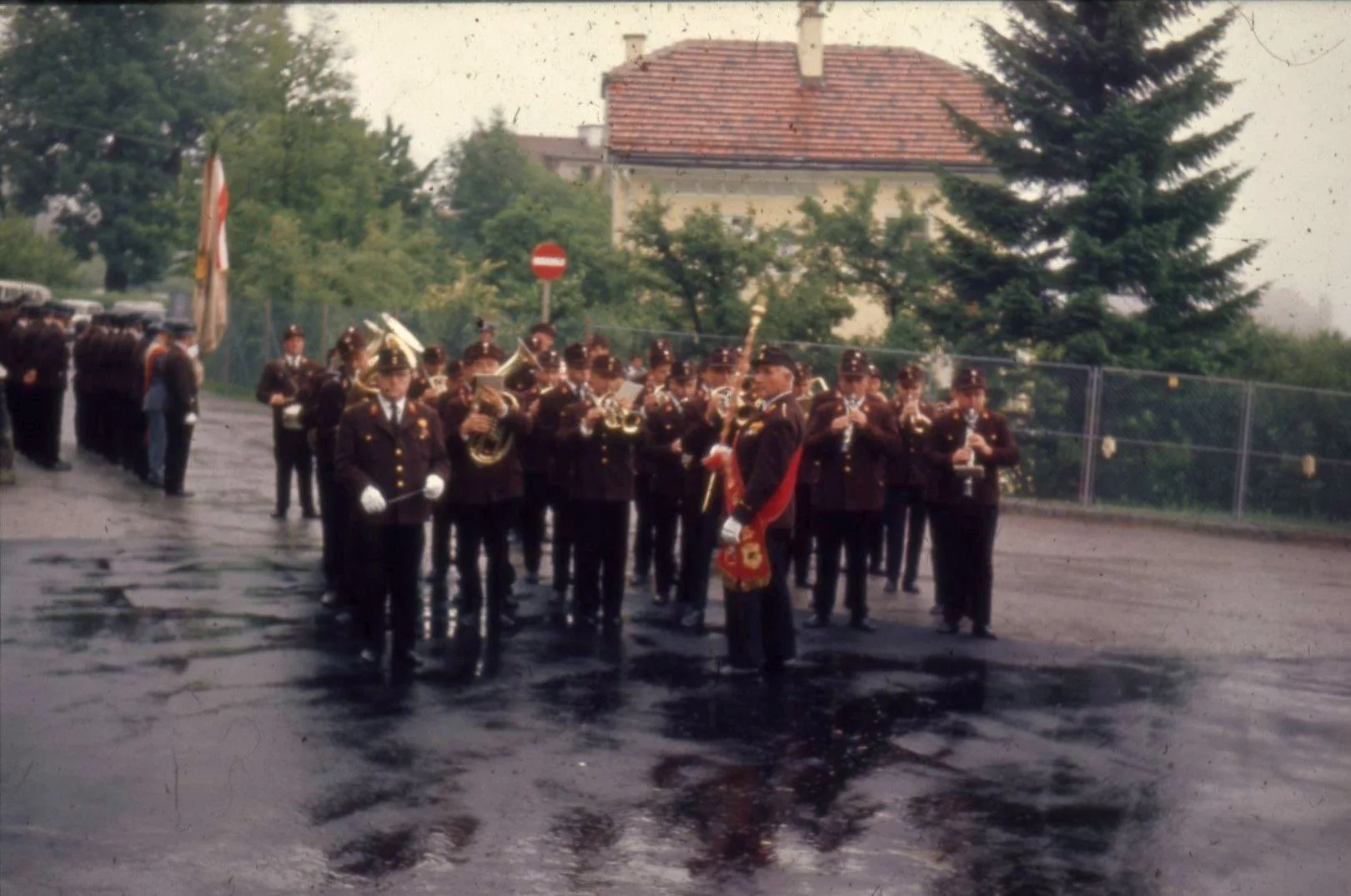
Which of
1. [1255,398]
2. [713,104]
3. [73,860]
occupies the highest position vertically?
[713,104]

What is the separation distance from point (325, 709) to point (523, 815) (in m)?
2.32

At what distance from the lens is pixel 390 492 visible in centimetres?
1113

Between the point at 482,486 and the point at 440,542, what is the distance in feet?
4.87

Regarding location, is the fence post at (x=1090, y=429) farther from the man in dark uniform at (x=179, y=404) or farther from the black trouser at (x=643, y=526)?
the man in dark uniform at (x=179, y=404)

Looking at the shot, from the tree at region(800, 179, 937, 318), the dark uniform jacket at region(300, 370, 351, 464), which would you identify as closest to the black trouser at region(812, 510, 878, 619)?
the dark uniform jacket at region(300, 370, 351, 464)

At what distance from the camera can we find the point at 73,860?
7.08 metres

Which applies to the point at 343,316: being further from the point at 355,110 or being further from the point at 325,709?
the point at 325,709

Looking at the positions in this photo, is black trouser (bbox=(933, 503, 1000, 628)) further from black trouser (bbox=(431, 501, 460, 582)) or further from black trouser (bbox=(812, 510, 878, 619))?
black trouser (bbox=(431, 501, 460, 582))

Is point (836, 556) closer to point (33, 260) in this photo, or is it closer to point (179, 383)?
point (179, 383)

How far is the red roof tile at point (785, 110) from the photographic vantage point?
27.9 m

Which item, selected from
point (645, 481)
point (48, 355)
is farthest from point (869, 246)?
point (645, 481)

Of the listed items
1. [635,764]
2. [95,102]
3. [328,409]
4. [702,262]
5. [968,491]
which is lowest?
[635,764]

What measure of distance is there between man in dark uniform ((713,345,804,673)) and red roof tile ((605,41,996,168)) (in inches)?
634

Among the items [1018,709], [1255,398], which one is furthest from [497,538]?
[1255,398]
